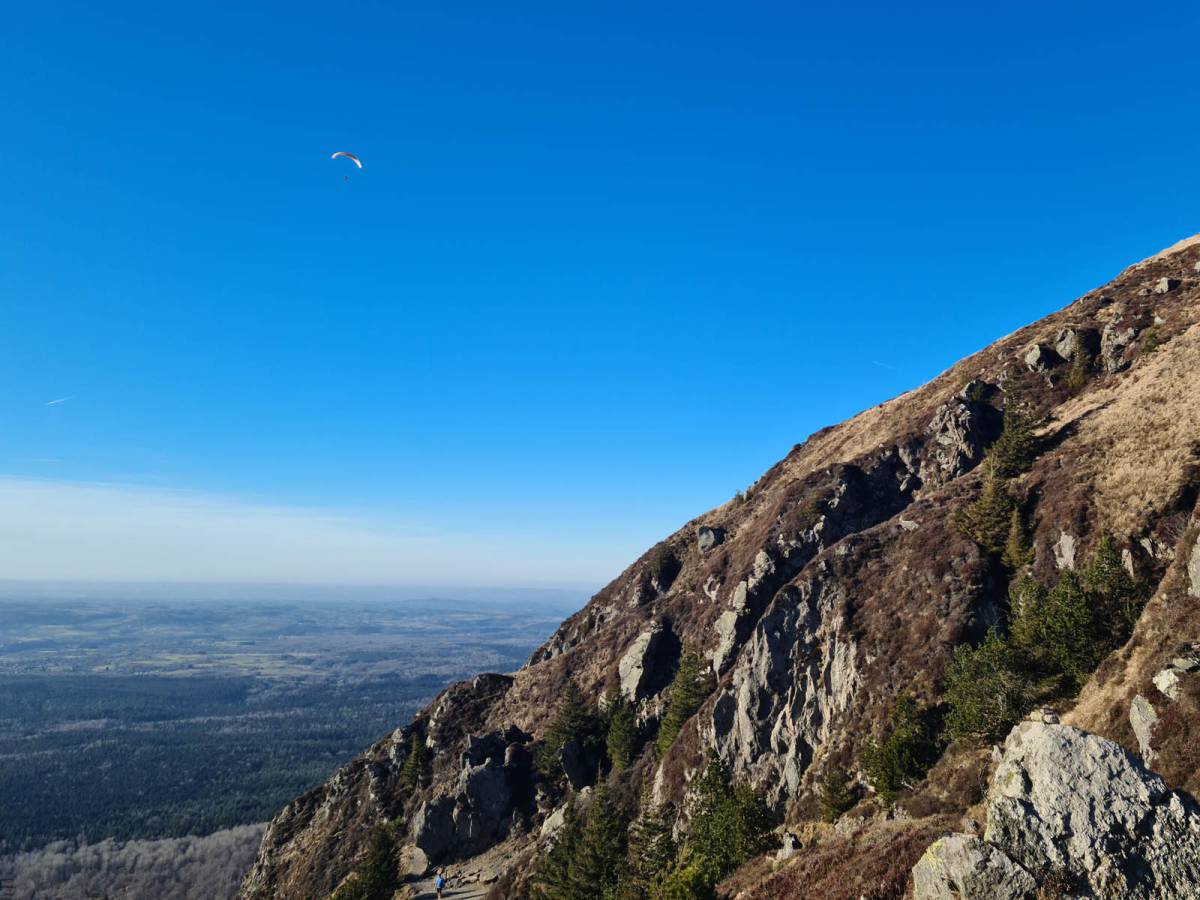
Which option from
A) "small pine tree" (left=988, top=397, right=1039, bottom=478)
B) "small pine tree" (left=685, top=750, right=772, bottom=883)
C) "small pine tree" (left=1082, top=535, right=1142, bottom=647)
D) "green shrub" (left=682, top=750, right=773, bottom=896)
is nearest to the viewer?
"small pine tree" (left=1082, top=535, right=1142, bottom=647)

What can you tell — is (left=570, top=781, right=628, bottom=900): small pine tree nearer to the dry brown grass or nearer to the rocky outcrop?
the rocky outcrop

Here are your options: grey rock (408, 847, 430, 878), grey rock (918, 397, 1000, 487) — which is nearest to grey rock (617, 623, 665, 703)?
grey rock (408, 847, 430, 878)

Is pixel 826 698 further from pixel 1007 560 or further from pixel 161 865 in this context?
pixel 161 865

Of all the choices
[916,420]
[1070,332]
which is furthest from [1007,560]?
[1070,332]

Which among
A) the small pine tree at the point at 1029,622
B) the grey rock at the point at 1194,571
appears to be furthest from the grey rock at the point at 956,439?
the grey rock at the point at 1194,571

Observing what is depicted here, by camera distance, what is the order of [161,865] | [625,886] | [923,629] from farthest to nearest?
[161,865] → [923,629] → [625,886]

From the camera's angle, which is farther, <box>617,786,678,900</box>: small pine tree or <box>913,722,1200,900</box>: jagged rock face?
<box>617,786,678,900</box>: small pine tree
